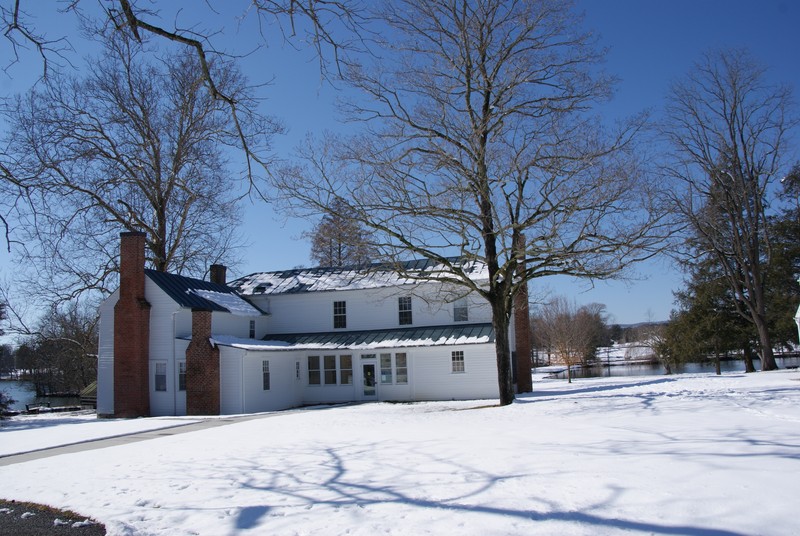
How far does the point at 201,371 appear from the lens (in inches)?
989

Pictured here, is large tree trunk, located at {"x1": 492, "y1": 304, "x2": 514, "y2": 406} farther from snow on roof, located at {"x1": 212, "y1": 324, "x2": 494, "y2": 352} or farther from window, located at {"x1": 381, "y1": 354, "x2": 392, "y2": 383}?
window, located at {"x1": 381, "y1": 354, "x2": 392, "y2": 383}

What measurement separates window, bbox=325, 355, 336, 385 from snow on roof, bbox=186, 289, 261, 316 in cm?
447

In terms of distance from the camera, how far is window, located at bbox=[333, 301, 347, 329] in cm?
3192

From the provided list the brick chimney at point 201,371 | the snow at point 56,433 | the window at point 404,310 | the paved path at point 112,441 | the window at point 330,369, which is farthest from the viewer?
the window at point 404,310

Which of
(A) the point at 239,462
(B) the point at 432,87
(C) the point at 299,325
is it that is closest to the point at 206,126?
(C) the point at 299,325

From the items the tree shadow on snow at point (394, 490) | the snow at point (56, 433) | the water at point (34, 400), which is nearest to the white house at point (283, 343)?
the snow at point (56, 433)

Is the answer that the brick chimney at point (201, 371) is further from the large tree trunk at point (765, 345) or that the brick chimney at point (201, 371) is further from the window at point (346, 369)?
the large tree trunk at point (765, 345)

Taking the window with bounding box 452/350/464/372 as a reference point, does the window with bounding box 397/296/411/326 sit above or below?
above

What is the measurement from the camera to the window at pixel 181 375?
2603cm

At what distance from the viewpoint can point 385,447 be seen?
1173cm

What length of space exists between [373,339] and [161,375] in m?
9.60

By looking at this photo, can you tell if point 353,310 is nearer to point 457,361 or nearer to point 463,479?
point 457,361

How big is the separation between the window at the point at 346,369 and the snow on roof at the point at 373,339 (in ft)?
2.64

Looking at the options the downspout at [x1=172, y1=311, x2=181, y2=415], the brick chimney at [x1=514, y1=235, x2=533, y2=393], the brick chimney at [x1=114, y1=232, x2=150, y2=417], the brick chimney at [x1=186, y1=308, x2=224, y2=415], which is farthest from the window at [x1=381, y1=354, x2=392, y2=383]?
the brick chimney at [x1=114, y1=232, x2=150, y2=417]
